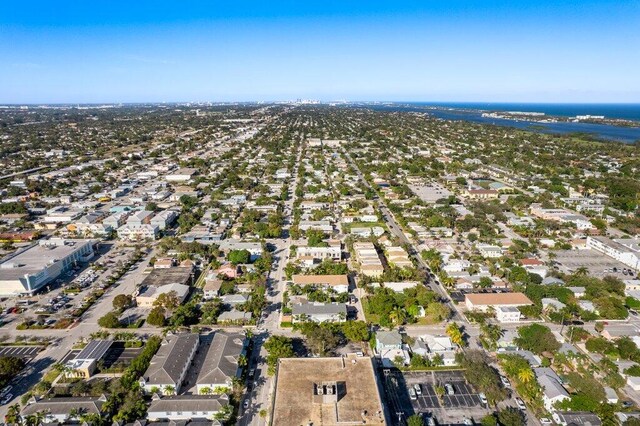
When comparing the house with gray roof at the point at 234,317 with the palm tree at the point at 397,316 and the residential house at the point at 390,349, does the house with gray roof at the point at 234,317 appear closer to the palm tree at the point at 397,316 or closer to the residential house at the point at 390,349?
the residential house at the point at 390,349

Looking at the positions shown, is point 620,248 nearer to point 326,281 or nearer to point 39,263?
point 326,281

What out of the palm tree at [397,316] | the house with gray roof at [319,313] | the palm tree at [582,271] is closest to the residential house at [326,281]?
the house with gray roof at [319,313]

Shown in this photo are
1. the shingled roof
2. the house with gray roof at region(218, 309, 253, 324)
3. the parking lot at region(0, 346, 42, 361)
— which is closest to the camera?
the shingled roof

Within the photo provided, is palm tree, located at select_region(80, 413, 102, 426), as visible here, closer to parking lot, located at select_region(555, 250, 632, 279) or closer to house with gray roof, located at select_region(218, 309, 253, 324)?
house with gray roof, located at select_region(218, 309, 253, 324)

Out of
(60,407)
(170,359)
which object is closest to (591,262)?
(170,359)

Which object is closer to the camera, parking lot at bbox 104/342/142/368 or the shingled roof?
the shingled roof

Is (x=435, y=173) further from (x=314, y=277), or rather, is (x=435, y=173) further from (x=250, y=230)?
(x=314, y=277)

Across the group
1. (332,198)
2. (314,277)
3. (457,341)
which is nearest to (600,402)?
(457,341)

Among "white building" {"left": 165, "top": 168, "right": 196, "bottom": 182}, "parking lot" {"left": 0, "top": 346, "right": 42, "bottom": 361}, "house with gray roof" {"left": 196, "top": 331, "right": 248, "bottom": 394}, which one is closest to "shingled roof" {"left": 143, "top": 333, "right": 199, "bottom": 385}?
"house with gray roof" {"left": 196, "top": 331, "right": 248, "bottom": 394}
